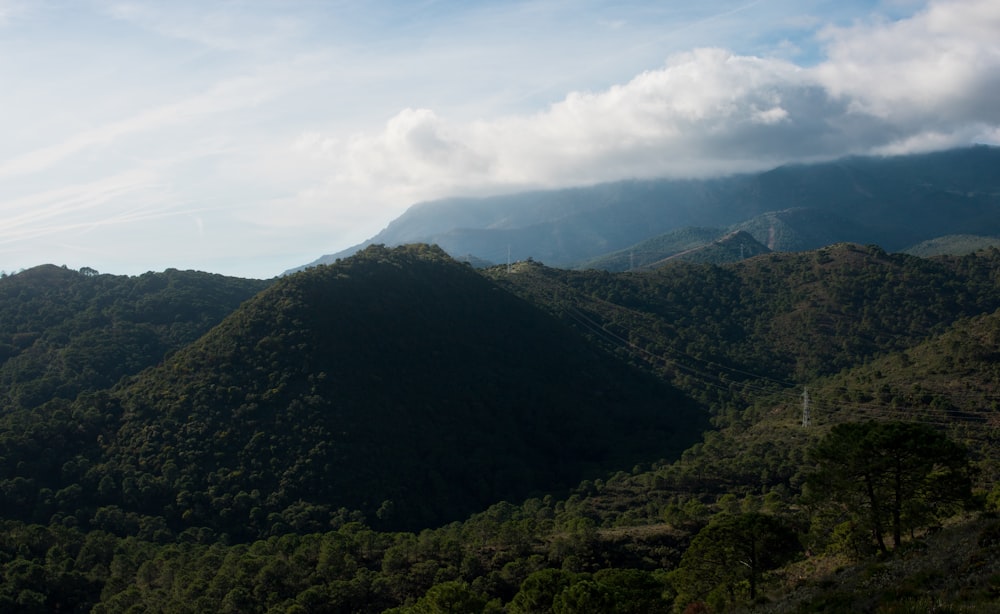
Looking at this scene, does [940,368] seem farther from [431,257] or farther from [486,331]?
[431,257]

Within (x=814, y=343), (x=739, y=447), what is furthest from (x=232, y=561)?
(x=814, y=343)

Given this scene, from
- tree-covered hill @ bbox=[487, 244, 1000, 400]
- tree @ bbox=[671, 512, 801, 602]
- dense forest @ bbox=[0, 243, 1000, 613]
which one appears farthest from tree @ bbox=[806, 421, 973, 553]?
tree-covered hill @ bbox=[487, 244, 1000, 400]

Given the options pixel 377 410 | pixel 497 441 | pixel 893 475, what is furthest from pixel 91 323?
pixel 893 475

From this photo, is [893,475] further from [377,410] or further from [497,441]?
[377,410]

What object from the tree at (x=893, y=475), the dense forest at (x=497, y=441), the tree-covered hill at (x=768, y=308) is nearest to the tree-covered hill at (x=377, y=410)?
the dense forest at (x=497, y=441)

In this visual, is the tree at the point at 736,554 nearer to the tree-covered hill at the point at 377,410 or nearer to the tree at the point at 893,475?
the tree at the point at 893,475

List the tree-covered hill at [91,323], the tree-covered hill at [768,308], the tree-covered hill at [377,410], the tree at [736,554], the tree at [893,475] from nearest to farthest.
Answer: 1. the tree at [893,475]
2. the tree at [736,554]
3. the tree-covered hill at [377,410]
4. the tree-covered hill at [91,323]
5. the tree-covered hill at [768,308]

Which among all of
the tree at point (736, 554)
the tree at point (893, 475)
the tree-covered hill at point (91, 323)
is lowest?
the tree at point (736, 554)
